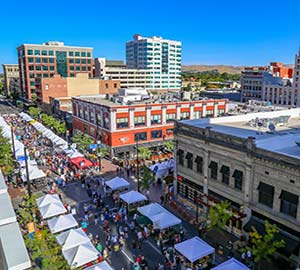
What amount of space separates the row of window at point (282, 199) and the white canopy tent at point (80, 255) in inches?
491

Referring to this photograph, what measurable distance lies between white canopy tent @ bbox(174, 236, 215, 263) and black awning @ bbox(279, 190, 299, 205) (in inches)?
235

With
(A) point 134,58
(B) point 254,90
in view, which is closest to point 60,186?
(B) point 254,90

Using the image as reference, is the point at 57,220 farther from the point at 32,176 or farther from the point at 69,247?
the point at 32,176

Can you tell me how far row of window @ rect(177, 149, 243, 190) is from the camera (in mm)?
24297

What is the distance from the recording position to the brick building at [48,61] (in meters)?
116

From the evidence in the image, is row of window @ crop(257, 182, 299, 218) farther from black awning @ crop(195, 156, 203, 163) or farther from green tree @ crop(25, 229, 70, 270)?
green tree @ crop(25, 229, 70, 270)

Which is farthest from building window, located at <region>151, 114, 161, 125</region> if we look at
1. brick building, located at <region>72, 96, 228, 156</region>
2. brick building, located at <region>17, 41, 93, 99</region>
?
brick building, located at <region>17, 41, 93, 99</region>

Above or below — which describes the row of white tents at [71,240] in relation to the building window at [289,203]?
below

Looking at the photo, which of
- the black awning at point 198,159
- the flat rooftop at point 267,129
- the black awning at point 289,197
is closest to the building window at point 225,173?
the black awning at point 198,159

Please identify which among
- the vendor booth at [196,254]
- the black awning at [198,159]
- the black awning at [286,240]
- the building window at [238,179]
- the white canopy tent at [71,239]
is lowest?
the vendor booth at [196,254]

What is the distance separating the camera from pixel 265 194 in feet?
72.5

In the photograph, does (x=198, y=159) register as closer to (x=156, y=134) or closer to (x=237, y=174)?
(x=237, y=174)

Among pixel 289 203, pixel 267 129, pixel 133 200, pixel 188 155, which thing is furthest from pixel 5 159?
pixel 289 203

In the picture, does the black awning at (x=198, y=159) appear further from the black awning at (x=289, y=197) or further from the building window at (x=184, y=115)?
the building window at (x=184, y=115)
